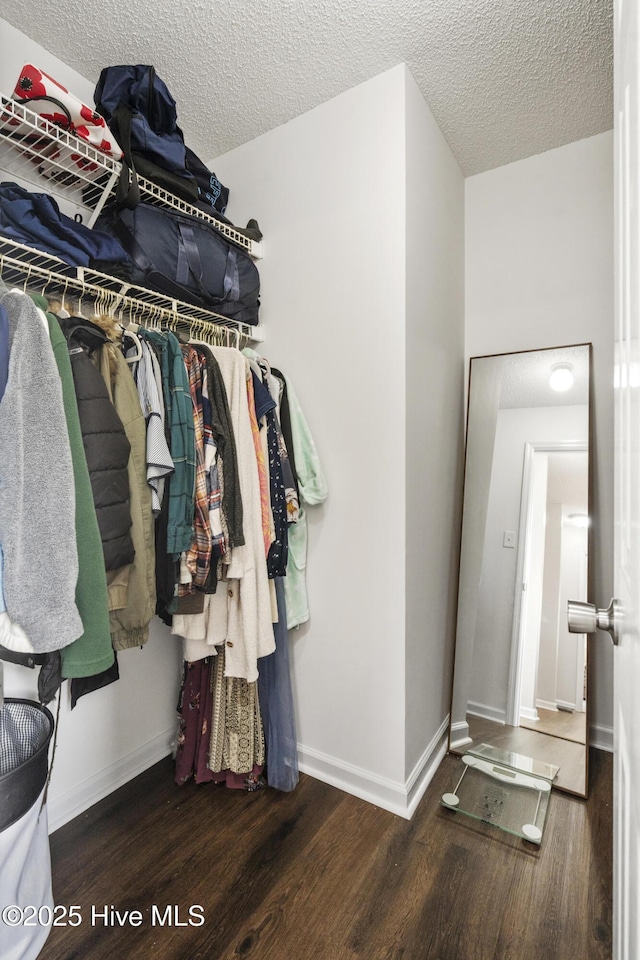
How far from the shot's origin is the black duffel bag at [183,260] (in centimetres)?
160

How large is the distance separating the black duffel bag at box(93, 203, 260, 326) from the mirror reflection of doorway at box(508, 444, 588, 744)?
1380 mm

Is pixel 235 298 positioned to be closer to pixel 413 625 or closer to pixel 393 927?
pixel 413 625

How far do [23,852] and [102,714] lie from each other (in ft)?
2.12

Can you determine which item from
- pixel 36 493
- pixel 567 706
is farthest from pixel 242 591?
pixel 567 706

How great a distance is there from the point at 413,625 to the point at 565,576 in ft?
2.31

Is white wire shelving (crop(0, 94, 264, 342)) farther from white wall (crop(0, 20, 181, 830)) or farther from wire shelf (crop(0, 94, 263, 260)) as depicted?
white wall (crop(0, 20, 181, 830))

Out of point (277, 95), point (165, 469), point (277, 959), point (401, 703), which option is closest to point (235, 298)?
point (277, 95)

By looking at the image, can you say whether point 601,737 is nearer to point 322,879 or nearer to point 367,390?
point 322,879

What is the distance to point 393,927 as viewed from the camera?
1295mm

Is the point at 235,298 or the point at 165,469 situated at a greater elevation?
the point at 235,298

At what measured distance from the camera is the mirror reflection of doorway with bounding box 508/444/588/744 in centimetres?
196

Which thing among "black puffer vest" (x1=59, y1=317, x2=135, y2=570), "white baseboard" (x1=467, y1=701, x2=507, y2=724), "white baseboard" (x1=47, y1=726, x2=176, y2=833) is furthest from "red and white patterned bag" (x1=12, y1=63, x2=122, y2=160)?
"white baseboard" (x1=467, y1=701, x2=507, y2=724)

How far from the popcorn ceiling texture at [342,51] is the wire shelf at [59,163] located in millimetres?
441

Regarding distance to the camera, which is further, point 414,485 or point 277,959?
point 414,485
